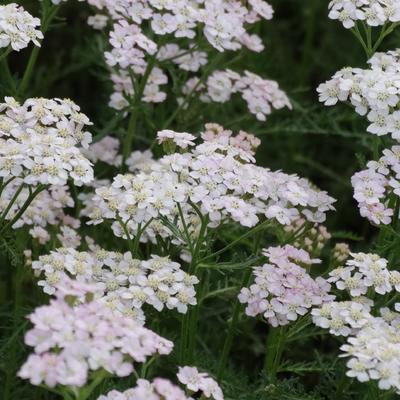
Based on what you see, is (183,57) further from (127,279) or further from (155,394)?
(155,394)

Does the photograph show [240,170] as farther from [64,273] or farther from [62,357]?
[62,357]

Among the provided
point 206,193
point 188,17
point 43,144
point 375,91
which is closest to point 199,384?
point 206,193

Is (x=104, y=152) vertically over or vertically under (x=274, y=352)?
over

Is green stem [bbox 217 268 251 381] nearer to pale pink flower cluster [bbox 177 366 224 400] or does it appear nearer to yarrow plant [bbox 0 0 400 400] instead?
yarrow plant [bbox 0 0 400 400]

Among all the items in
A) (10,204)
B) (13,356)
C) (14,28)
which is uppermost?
(14,28)

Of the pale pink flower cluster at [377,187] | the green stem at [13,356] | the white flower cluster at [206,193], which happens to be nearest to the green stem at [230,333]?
the white flower cluster at [206,193]

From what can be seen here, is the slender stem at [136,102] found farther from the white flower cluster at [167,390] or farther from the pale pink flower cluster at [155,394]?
the pale pink flower cluster at [155,394]
